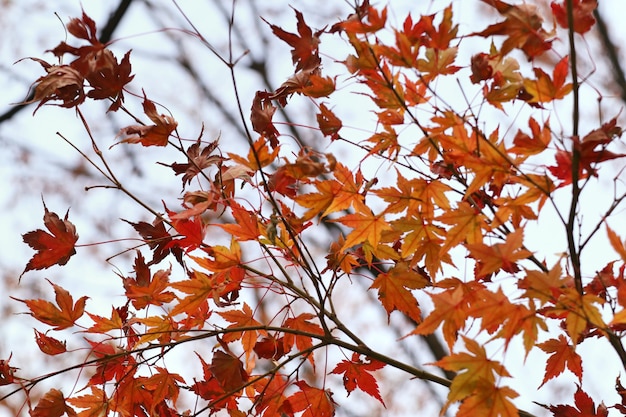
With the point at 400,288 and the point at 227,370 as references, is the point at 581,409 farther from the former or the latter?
the point at 227,370

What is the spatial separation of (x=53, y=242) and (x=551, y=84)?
0.78m

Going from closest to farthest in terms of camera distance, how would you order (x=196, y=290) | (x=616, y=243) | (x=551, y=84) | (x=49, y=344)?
(x=616, y=243) → (x=551, y=84) → (x=196, y=290) → (x=49, y=344)

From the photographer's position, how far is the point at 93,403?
1090 mm

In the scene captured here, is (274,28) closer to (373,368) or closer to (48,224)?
(48,224)

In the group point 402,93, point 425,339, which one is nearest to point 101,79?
point 402,93

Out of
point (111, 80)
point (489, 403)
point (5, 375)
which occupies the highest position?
point (111, 80)

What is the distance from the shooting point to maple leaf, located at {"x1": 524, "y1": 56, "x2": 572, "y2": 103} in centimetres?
86

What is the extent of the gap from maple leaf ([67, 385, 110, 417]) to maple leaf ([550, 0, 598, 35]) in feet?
2.88

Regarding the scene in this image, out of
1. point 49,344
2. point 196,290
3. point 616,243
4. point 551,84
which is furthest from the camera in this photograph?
point 49,344

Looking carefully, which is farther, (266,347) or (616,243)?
(266,347)

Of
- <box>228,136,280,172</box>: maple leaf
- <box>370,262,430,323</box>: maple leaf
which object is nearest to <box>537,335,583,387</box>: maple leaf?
<box>370,262,430,323</box>: maple leaf

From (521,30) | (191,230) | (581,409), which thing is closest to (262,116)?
(191,230)

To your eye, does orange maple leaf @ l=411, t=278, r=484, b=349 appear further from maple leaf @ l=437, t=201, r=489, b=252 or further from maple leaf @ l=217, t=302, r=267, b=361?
maple leaf @ l=217, t=302, r=267, b=361

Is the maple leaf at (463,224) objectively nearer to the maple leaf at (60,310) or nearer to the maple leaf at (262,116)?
the maple leaf at (262,116)
